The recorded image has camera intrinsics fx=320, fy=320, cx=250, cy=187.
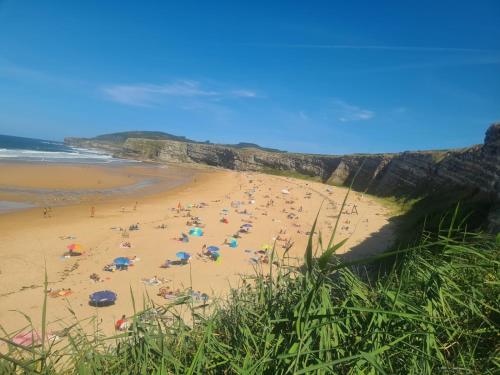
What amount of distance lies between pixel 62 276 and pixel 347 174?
42.1m

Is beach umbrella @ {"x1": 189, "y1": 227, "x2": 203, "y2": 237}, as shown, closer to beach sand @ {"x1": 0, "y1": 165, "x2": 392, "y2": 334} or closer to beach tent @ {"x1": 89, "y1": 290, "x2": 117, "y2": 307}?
beach sand @ {"x1": 0, "y1": 165, "x2": 392, "y2": 334}

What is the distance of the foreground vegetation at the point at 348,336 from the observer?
76.8 inches

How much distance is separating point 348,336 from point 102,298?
629 cm

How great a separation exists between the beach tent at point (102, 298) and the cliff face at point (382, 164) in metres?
6.02

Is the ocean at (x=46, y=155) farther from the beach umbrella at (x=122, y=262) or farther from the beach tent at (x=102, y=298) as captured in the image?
the beach tent at (x=102, y=298)

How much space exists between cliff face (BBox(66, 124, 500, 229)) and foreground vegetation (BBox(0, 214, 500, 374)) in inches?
33.0

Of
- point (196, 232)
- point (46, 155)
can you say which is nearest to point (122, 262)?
point (196, 232)

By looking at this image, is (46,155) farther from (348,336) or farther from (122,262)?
(348,336)

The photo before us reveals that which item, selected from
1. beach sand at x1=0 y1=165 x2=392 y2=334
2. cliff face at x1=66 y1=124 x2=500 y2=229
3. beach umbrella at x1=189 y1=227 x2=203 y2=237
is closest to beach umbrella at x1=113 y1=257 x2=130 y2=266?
beach sand at x1=0 y1=165 x2=392 y2=334

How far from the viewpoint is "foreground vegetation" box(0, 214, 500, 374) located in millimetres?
1950

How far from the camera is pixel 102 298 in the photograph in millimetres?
6910

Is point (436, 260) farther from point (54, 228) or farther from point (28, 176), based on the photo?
point (28, 176)

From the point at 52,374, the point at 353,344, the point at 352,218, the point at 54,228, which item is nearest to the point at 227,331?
the point at 353,344

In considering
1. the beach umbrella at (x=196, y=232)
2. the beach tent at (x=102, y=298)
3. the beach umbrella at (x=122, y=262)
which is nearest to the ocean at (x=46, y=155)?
the beach umbrella at (x=196, y=232)
